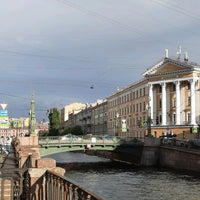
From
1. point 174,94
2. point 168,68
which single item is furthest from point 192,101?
point 168,68

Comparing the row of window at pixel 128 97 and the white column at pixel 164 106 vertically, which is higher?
the row of window at pixel 128 97

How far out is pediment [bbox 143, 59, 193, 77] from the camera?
7334cm

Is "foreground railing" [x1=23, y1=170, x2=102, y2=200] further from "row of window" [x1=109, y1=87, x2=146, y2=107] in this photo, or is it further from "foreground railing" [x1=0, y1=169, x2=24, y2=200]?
"row of window" [x1=109, y1=87, x2=146, y2=107]

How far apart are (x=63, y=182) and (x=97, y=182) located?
96.6 ft

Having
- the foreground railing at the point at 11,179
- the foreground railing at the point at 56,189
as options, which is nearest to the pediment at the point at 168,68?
the foreground railing at the point at 11,179

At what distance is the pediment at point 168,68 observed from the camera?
73338 mm

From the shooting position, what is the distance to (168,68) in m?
76.6

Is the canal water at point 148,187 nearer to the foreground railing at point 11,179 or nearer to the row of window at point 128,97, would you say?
the foreground railing at point 11,179

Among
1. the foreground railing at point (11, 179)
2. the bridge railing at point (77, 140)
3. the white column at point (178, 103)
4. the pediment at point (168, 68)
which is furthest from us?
the white column at point (178, 103)

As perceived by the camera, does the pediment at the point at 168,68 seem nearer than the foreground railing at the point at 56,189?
No

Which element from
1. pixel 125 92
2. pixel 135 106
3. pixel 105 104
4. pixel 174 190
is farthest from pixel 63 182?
pixel 105 104

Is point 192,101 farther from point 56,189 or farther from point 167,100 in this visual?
point 56,189

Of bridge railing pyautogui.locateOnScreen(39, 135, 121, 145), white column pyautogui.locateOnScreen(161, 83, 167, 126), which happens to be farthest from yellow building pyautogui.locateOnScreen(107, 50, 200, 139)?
bridge railing pyautogui.locateOnScreen(39, 135, 121, 145)

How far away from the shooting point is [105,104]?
11194 centimetres
